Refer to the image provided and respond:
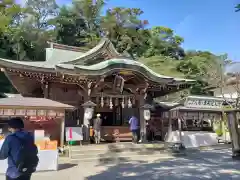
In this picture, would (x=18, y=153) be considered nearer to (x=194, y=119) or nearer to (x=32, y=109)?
(x=32, y=109)

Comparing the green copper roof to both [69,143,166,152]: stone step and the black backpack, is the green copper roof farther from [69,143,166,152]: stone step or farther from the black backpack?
the black backpack

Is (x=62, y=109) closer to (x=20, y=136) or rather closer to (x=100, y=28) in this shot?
(x=20, y=136)

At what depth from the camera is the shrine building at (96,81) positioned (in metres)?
10.6

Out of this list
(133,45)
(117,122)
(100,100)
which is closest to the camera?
(100,100)

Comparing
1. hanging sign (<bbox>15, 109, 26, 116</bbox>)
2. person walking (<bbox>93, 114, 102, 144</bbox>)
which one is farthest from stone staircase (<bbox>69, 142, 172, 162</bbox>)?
hanging sign (<bbox>15, 109, 26, 116</bbox>)

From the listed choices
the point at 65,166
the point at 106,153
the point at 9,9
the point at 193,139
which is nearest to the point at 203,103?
the point at 193,139

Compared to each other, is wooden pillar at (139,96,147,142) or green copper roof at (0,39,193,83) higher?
green copper roof at (0,39,193,83)

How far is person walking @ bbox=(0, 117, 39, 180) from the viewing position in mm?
3264

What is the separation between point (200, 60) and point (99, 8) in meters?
18.6

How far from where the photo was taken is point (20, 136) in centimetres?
345

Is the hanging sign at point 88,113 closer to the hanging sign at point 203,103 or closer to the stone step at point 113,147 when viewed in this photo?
the stone step at point 113,147

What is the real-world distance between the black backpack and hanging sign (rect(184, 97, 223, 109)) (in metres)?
12.3

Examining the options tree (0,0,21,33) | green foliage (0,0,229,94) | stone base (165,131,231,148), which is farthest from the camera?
tree (0,0,21,33)

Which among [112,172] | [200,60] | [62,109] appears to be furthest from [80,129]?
[200,60]
